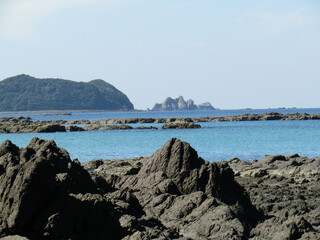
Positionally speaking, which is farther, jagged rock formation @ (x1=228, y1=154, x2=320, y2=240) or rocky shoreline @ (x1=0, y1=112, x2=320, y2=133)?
rocky shoreline @ (x1=0, y1=112, x2=320, y2=133)

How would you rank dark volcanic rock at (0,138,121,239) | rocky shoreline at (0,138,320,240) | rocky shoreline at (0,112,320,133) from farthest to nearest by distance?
rocky shoreline at (0,112,320,133), rocky shoreline at (0,138,320,240), dark volcanic rock at (0,138,121,239)

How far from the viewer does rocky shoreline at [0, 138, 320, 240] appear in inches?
495

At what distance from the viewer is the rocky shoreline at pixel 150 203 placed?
12.6 metres

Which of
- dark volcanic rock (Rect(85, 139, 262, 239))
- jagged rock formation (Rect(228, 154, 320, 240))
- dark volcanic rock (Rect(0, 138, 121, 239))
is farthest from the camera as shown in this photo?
dark volcanic rock (Rect(85, 139, 262, 239))

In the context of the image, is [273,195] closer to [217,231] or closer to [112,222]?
[217,231]

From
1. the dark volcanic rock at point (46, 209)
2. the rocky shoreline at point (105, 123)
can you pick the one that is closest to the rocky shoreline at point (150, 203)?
the dark volcanic rock at point (46, 209)

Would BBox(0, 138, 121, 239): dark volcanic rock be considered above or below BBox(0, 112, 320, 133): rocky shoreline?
above

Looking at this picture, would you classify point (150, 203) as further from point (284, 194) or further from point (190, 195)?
point (284, 194)

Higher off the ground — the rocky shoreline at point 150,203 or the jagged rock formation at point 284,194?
the rocky shoreline at point 150,203

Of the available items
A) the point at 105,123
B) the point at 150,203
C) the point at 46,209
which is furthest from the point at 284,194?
the point at 105,123

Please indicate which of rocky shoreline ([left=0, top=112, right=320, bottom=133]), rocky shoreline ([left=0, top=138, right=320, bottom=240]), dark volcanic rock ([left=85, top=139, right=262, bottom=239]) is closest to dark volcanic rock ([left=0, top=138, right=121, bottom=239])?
rocky shoreline ([left=0, top=138, right=320, bottom=240])

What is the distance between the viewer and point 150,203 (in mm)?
16047

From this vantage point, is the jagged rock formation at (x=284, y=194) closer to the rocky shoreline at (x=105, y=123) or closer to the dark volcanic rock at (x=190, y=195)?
the dark volcanic rock at (x=190, y=195)

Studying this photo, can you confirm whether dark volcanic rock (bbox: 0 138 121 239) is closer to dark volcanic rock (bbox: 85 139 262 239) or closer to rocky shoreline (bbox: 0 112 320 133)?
dark volcanic rock (bbox: 85 139 262 239)
